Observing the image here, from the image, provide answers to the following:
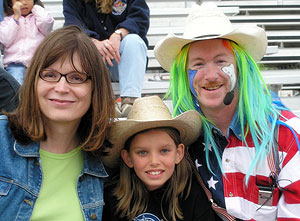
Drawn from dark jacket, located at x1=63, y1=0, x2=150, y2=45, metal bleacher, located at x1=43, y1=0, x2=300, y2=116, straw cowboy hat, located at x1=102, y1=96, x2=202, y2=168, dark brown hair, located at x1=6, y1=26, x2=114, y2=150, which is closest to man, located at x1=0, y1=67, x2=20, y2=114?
dark brown hair, located at x1=6, y1=26, x2=114, y2=150

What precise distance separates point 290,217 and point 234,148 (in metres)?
0.39

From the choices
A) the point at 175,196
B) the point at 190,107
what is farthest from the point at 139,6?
the point at 175,196

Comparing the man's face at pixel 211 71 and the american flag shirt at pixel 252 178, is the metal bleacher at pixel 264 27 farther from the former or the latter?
the american flag shirt at pixel 252 178

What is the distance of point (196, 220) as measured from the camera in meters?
1.57

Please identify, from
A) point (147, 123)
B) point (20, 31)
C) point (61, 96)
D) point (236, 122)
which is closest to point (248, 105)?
point (236, 122)

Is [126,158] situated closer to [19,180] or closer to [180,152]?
[180,152]

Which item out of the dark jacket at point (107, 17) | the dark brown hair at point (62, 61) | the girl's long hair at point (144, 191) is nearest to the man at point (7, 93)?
the dark brown hair at point (62, 61)

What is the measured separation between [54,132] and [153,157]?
1.59ft

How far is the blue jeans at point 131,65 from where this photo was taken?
2.45 metres

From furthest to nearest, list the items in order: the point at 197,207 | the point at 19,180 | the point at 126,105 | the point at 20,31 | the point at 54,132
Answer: the point at 20,31
the point at 126,105
the point at 197,207
the point at 54,132
the point at 19,180

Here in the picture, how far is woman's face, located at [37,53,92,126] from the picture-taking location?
1362mm

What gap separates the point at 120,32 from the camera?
256 centimetres

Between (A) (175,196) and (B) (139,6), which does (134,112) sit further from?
(B) (139,6)

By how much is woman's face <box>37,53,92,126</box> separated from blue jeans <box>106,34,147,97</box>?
40.8 inches
